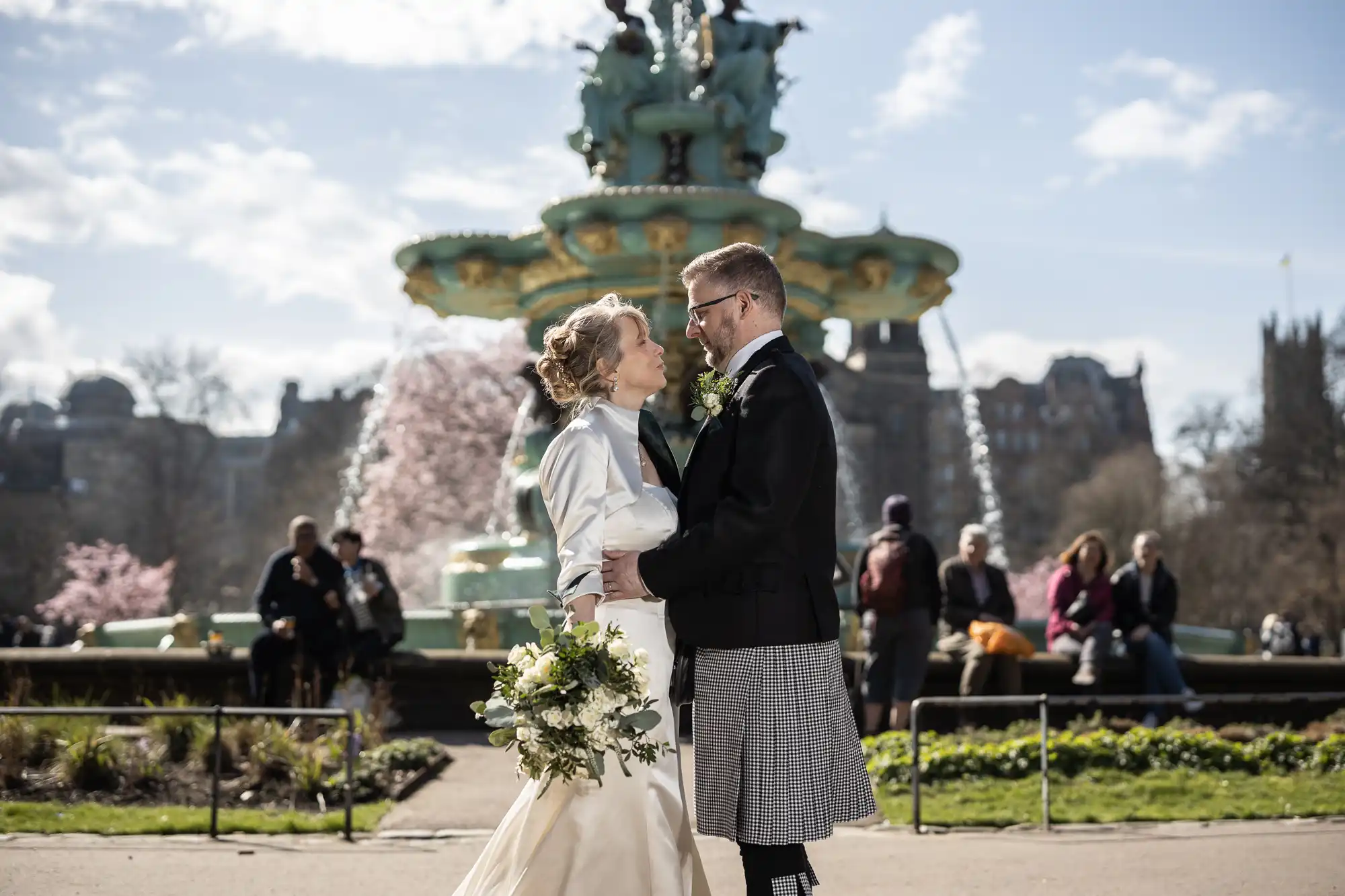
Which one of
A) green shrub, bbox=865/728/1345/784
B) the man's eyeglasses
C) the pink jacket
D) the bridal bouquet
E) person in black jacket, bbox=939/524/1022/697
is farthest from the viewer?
the pink jacket

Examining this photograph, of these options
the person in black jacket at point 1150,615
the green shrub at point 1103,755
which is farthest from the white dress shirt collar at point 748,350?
the person in black jacket at point 1150,615

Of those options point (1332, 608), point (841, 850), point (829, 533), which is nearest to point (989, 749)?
point (841, 850)

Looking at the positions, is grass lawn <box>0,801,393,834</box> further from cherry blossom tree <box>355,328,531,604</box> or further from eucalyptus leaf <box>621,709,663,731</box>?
cherry blossom tree <box>355,328,531,604</box>

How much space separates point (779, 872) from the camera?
4492 millimetres

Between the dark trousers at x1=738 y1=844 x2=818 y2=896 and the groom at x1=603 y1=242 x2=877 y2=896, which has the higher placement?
the groom at x1=603 y1=242 x2=877 y2=896

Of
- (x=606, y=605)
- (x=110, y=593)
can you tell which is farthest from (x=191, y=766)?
(x=110, y=593)

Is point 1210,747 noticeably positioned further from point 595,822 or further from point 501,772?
point 595,822

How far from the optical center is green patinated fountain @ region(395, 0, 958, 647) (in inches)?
542

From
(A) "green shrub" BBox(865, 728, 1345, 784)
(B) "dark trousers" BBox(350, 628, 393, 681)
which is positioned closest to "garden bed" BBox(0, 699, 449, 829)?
(B) "dark trousers" BBox(350, 628, 393, 681)

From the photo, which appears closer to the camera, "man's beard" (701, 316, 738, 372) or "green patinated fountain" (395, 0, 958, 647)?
"man's beard" (701, 316, 738, 372)

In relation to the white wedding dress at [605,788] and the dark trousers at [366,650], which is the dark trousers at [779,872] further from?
the dark trousers at [366,650]

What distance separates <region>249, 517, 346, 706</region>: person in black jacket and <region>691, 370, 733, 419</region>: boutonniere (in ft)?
22.0

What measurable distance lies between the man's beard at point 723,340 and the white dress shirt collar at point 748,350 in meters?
0.04

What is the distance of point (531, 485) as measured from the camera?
16.0 m
